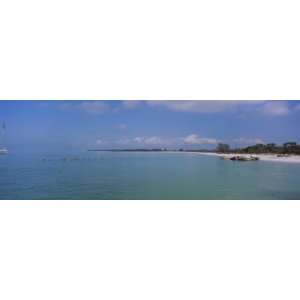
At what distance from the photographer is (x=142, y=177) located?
448 centimetres

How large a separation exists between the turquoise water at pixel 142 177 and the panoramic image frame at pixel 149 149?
15mm

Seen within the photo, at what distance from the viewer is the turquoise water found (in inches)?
168

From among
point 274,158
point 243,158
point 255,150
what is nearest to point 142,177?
point 243,158

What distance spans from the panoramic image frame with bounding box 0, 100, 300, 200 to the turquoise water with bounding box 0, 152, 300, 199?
0.01m

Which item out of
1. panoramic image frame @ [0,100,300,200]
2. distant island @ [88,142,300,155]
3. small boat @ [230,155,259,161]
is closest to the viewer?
panoramic image frame @ [0,100,300,200]

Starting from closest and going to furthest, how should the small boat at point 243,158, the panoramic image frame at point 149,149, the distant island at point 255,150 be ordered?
the panoramic image frame at point 149,149, the distant island at point 255,150, the small boat at point 243,158

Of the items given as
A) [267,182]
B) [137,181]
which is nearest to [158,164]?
[137,181]

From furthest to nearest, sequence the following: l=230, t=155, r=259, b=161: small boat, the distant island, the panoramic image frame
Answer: l=230, t=155, r=259, b=161: small boat < the distant island < the panoramic image frame

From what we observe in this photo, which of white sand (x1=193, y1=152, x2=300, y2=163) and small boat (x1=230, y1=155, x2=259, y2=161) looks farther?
small boat (x1=230, y1=155, x2=259, y2=161)

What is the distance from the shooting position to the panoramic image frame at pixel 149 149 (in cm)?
426

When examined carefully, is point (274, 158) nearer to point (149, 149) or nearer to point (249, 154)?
point (249, 154)

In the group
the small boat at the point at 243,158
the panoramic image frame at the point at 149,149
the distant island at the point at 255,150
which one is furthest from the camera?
the small boat at the point at 243,158
